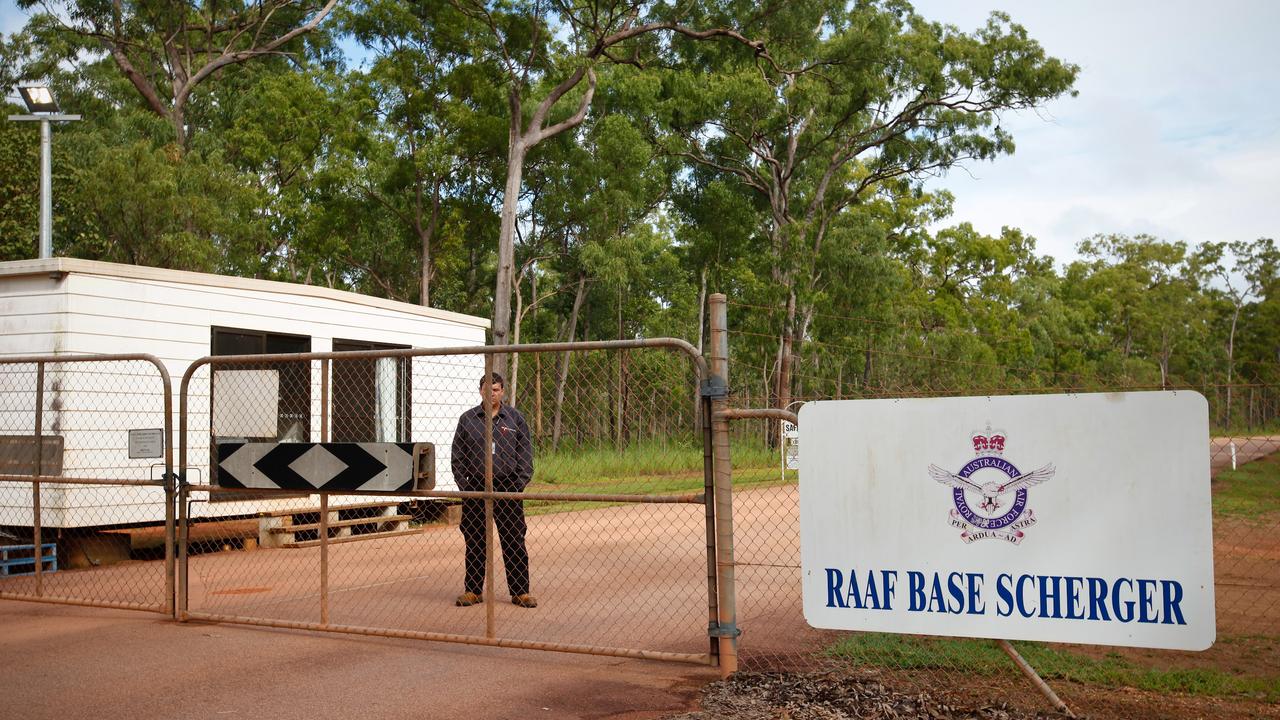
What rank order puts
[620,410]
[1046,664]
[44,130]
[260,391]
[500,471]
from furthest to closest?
[44,130]
[260,391]
[620,410]
[500,471]
[1046,664]

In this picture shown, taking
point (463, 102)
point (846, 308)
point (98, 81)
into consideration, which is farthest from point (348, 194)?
point (846, 308)

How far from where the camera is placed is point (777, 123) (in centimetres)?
3619

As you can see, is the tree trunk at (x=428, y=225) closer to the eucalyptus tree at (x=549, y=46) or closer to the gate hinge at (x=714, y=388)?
the eucalyptus tree at (x=549, y=46)

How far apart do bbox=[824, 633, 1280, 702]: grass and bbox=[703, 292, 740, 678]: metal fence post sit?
0.88 meters

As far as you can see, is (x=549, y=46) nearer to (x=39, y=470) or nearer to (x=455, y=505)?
(x=455, y=505)

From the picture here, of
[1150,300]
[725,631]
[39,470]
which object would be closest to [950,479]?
[725,631]

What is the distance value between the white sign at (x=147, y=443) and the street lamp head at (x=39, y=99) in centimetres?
849

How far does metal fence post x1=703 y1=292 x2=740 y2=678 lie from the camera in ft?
20.1

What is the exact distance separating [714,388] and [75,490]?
7.31 metres

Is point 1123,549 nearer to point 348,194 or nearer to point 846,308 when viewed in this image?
point 348,194

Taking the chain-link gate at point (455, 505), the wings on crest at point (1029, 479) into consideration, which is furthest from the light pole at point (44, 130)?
the wings on crest at point (1029, 479)

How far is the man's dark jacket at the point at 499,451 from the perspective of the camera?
821cm

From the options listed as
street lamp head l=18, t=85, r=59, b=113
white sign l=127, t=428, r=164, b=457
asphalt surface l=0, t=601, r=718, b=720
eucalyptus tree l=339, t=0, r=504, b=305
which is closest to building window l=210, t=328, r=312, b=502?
white sign l=127, t=428, r=164, b=457

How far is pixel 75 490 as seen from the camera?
10570 mm
